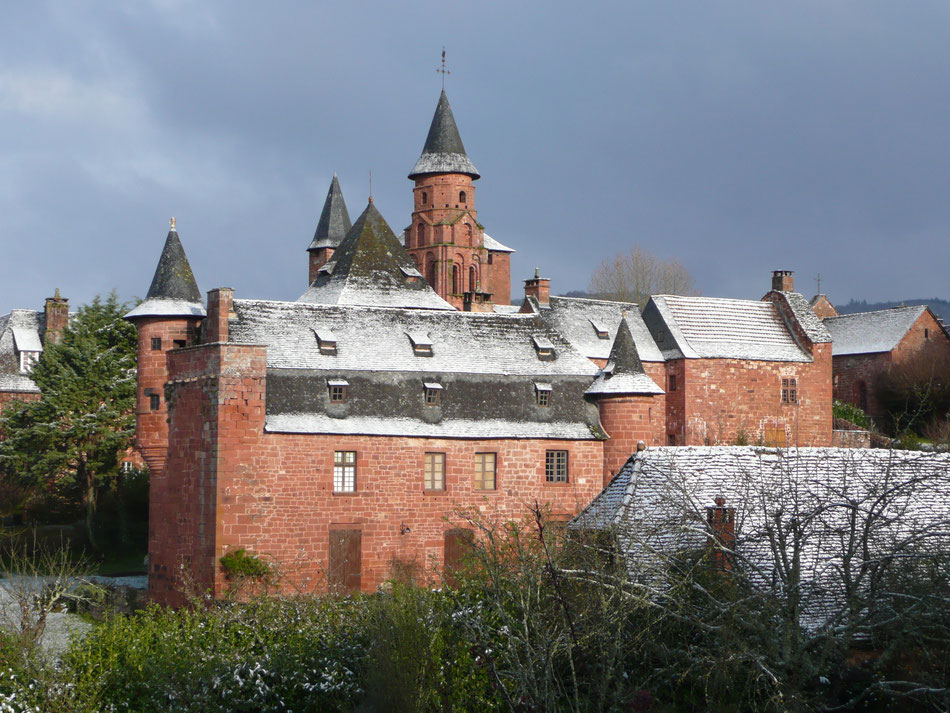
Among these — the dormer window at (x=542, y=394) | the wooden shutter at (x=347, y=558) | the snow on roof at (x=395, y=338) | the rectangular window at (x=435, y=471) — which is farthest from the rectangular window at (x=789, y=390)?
the wooden shutter at (x=347, y=558)

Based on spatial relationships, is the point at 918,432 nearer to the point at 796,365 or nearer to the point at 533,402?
the point at 796,365

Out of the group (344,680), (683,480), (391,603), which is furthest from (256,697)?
(683,480)

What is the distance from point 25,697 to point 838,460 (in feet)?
50.9

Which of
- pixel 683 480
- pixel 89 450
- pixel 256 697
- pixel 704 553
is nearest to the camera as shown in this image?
pixel 704 553

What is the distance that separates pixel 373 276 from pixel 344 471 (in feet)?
37.3

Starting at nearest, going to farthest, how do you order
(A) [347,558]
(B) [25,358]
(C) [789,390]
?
(A) [347,558] → (C) [789,390] → (B) [25,358]

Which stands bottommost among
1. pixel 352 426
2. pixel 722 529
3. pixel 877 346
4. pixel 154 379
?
pixel 722 529

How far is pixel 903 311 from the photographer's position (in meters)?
61.1

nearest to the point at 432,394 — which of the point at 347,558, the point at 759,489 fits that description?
the point at 347,558

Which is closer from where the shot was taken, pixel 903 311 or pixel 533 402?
pixel 533 402

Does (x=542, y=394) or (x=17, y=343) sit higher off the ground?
(x=17, y=343)

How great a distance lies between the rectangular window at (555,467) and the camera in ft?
125

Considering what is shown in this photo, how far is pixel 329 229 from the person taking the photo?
6575 centimetres

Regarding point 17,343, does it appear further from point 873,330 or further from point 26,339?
point 873,330
